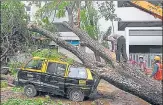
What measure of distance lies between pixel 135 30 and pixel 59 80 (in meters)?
10.2

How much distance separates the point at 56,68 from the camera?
1153cm

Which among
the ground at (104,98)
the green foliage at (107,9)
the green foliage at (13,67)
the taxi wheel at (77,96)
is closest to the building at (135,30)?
the green foliage at (107,9)

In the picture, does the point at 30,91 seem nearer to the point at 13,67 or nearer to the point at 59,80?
the point at 59,80

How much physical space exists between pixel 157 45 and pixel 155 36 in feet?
2.44

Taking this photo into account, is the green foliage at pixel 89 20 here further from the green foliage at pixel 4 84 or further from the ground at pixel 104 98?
the green foliage at pixel 4 84

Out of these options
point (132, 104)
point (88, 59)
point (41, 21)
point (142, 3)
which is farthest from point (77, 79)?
point (142, 3)

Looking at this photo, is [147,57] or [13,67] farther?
[147,57]

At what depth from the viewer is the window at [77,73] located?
11.5 m

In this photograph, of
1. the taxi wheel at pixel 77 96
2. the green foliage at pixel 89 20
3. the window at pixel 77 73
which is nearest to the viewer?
the taxi wheel at pixel 77 96

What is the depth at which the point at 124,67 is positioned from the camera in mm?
6512

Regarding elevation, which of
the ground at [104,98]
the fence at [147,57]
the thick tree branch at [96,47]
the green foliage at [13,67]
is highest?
the thick tree branch at [96,47]

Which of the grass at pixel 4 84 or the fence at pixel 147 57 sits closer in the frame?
the grass at pixel 4 84

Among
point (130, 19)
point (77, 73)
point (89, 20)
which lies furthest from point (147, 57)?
point (77, 73)

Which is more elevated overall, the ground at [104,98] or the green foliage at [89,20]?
the green foliage at [89,20]
